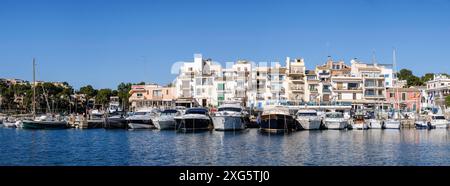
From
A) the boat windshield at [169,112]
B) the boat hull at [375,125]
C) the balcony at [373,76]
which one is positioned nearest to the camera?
the boat windshield at [169,112]

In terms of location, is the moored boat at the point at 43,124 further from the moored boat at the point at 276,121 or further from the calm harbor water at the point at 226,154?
the calm harbor water at the point at 226,154

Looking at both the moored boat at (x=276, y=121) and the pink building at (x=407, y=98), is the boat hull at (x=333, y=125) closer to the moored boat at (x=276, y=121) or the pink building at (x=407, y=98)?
the moored boat at (x=276, y=121)

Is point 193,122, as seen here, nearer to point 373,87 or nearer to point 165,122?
point 165,122

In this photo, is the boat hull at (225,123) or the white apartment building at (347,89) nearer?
the boat hull at (225,123)

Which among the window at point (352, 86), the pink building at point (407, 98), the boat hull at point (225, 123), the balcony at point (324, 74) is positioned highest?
the balcony at point (324, 74)

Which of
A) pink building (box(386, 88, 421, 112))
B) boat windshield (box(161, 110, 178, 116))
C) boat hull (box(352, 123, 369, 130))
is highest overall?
pink building (box(386, 88, 421, 112))

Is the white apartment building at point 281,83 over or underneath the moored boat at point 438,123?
over

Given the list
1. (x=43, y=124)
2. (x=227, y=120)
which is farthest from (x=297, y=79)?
(x=43, y=124)

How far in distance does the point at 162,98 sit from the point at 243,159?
8027cm

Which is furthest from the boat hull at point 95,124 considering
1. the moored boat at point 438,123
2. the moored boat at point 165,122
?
the moored boat at point 438,123

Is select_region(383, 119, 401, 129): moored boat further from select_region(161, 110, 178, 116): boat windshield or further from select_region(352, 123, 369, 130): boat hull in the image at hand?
select_region(161, 110, 178, 116): boat windshield

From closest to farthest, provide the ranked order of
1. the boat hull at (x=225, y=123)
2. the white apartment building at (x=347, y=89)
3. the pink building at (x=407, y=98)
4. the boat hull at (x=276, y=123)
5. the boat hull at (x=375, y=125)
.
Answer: the boat hull at (x=276, y=123), the boat hull at (x=225, y=123), the boat hull at (x=375, y=125), the white apartment building at (x=347, y=89), the pink building at (x=407, y=98)

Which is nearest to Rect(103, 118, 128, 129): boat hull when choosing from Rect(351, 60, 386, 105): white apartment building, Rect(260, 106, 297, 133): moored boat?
Rect(260, 106, 297, 133): moored boat
